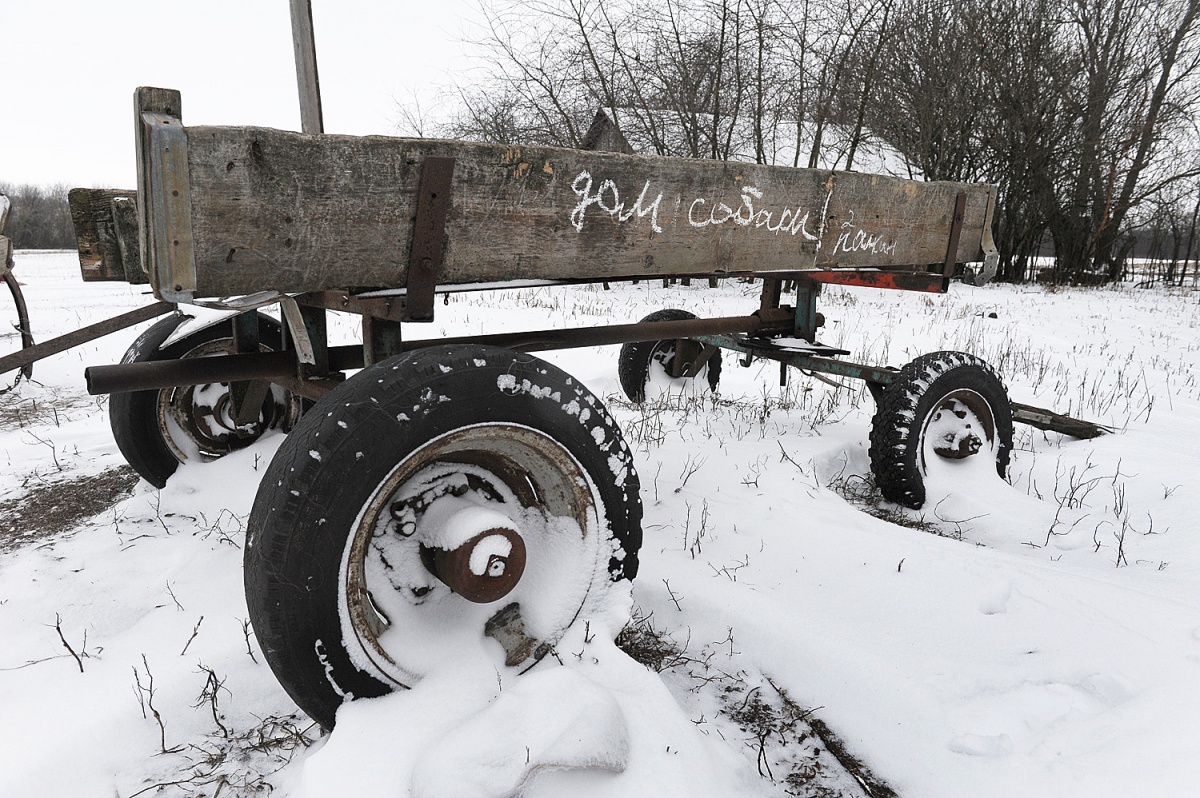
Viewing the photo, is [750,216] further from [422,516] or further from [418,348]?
[422,516]

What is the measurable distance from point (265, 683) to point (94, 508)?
5.65 feet

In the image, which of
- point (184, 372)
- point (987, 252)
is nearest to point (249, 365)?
point (184, 372)

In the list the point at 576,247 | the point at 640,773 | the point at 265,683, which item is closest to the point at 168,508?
the point at 265,683

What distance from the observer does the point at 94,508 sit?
294 centimetres

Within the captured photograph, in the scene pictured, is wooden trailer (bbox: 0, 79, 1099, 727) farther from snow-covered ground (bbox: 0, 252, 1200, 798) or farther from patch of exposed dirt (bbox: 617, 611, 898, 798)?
patch of exposed dirt (bbox: 617, 611, 898, 798)

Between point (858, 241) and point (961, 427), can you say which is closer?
point (858, 241)

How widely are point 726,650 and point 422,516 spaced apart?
0.96 metres

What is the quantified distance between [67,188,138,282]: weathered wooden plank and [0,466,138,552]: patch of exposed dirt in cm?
159

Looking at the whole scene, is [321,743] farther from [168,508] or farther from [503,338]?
[168,508]

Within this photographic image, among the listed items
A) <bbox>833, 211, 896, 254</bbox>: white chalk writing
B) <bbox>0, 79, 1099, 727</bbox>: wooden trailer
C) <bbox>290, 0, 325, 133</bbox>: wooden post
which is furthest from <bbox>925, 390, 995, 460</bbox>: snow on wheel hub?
<bbox>290, 0, 325, 133</bbox>: wooden post

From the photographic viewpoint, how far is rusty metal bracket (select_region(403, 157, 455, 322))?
5.14 ft

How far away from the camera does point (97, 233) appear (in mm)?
1621

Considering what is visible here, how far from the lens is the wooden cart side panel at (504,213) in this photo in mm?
1384

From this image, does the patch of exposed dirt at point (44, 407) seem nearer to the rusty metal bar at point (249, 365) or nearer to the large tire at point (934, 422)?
the rusty metal bar at point (249, 365)
